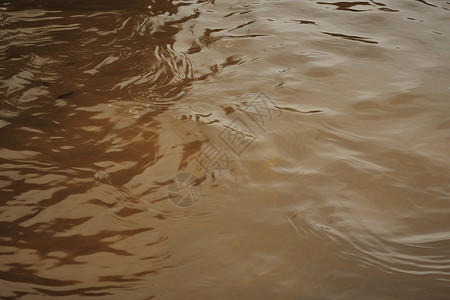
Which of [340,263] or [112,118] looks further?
[112,118]

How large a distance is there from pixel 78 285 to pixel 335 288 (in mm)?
855

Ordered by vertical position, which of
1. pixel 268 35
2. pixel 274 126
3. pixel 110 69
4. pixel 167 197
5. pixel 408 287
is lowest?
pixel 408 287

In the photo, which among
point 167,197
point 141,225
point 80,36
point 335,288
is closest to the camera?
point 335,288

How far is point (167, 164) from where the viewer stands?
159cm

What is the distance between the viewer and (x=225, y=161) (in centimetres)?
161

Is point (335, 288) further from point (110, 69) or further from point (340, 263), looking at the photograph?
point (110, 69)

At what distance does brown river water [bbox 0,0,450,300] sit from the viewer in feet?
3.86

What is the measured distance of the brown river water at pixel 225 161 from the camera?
1177mm

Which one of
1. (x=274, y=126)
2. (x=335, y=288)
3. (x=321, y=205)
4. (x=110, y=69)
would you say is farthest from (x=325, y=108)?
(x=110, y=69)

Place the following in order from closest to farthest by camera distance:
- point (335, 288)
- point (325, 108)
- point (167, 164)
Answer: point (335, 288)
point (167, 164)
point (325, 108)

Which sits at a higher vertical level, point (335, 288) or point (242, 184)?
point (242, 184)

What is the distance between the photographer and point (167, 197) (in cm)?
145

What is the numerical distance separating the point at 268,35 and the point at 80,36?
147cm

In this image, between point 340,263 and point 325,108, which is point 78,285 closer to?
point 340,263
